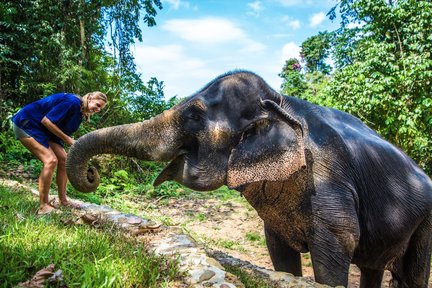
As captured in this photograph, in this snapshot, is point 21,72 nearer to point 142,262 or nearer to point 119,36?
point 119,36

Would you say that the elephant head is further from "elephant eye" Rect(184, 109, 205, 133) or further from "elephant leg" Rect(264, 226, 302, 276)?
"elephant leg" Rect(264, 226, 302, 276)

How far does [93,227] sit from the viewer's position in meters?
3.14

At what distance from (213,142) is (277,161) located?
412mm

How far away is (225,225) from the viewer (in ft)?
24.8

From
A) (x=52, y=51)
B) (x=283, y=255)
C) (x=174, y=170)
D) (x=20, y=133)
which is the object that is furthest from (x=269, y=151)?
(x=52, y=51)

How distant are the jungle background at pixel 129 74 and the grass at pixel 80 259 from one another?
465cm

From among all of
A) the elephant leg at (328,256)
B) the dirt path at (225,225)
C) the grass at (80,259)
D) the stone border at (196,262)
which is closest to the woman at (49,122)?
the stone border at (196,262)

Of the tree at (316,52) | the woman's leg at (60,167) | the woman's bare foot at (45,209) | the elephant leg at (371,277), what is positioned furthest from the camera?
the tree at (316,52)

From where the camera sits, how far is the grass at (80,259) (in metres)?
1.88

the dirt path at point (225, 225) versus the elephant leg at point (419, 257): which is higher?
the elephant leg at point (419, 257)

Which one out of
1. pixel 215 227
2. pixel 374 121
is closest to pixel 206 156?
pixel 215 227

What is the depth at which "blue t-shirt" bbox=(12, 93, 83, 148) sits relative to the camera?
434cm

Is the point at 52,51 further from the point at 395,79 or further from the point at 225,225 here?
the point at 395,79

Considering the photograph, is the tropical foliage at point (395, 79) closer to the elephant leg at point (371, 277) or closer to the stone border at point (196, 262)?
A: the elephant leg at point (371, 277)
